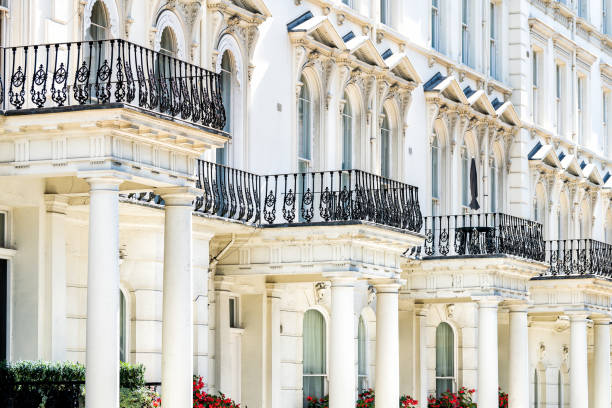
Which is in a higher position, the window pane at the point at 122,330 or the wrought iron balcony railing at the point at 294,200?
the wrought iron balcony railing at the point at 294,200

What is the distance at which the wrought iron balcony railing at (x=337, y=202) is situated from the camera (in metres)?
25.7

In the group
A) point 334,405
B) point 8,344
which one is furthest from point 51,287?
point 334,405

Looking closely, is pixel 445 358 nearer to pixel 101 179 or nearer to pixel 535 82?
pixel 535 82

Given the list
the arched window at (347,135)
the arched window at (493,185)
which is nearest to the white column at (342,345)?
the arched window at (347,135)

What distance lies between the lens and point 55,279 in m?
21.1

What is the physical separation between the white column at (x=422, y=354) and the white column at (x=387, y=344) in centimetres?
648

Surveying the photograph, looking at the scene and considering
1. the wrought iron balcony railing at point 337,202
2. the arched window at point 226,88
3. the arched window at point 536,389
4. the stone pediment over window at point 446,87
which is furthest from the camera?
the arched window at point 536,389

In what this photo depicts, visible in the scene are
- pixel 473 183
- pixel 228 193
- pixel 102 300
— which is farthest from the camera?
pixel 473 183

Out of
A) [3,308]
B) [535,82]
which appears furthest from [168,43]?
[535,82]

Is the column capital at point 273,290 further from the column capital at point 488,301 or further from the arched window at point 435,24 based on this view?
the arched window at point 435,24

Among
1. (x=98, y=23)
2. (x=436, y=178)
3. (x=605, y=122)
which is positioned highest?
(x=605, y=122)

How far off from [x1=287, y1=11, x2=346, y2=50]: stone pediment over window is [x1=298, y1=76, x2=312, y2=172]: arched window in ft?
3.03

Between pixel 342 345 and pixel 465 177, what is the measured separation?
38.3 feet

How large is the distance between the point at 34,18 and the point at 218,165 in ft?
17.1
